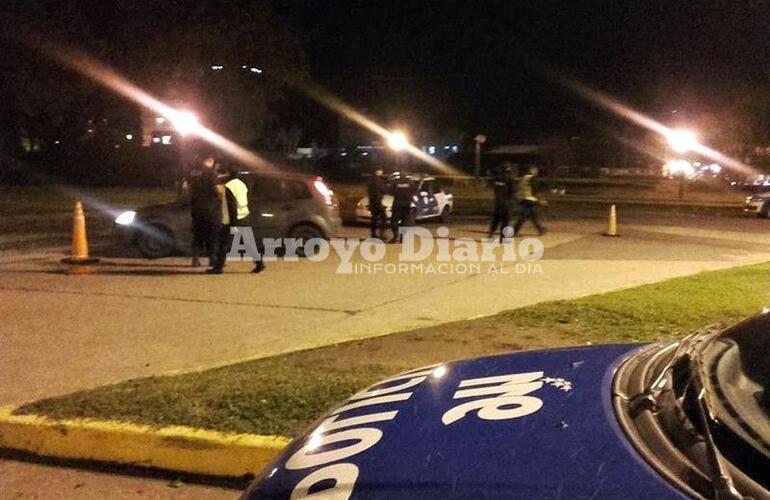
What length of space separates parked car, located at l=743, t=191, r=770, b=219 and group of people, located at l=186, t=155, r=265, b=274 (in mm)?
21646

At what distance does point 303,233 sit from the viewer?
15.7 metres

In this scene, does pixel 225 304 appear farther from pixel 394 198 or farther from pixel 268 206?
pixel 394 198

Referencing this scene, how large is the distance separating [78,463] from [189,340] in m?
3.31

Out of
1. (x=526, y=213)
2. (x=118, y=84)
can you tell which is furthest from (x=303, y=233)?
(x=118, y=84)

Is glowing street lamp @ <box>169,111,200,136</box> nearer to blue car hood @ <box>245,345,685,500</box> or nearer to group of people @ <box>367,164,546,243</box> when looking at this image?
group of people @ <box>367,164,546,243</box>

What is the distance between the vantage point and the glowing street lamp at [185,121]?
3712cm

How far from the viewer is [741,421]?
7.97 feet

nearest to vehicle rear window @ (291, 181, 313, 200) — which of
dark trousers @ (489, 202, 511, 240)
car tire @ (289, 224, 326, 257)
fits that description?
car tire @ (289, 224, 326, 257)

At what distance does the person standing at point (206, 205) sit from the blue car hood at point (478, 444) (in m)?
9.78

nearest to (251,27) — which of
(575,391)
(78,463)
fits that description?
(78,463)

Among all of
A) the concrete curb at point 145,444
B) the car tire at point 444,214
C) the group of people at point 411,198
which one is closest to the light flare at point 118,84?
the car tire at point 444,214

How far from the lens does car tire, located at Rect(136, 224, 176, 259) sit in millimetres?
14688

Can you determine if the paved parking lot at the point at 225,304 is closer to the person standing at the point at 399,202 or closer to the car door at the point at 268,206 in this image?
the car door at the point at 268,206

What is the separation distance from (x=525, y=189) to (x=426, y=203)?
4682 millimetres
